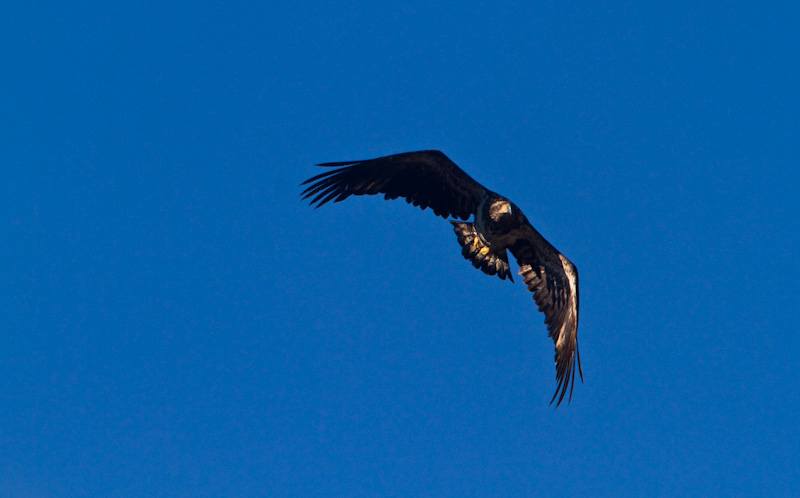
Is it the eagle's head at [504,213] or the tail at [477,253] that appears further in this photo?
the tail at [477,253]

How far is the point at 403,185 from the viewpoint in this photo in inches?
491

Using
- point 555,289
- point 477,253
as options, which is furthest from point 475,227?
point 555,289

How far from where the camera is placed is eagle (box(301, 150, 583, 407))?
12.1 metres

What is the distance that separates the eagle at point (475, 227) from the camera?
478 inches

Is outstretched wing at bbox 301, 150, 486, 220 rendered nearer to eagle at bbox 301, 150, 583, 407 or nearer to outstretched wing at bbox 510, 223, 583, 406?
eagle at bbox 301, 150, 583, 407

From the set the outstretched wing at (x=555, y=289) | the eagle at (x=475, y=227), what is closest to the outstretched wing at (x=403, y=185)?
the eagle at (x=475, y=227)

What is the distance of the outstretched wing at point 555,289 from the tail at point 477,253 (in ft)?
1.06

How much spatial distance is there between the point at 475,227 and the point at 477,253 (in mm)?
442

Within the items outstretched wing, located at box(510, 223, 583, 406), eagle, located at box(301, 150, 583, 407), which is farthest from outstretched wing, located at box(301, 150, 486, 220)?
outstretched wing, located at box(510, 223, 583, 406)

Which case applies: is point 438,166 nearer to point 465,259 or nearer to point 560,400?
point 465,259

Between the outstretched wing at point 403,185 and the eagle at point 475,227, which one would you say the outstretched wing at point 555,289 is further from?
the outstretched wing at point 403,185

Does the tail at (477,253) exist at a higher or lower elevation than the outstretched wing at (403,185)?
lower

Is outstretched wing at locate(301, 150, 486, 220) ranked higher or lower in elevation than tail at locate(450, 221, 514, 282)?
higher

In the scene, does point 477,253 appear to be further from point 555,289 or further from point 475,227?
point 555,289
